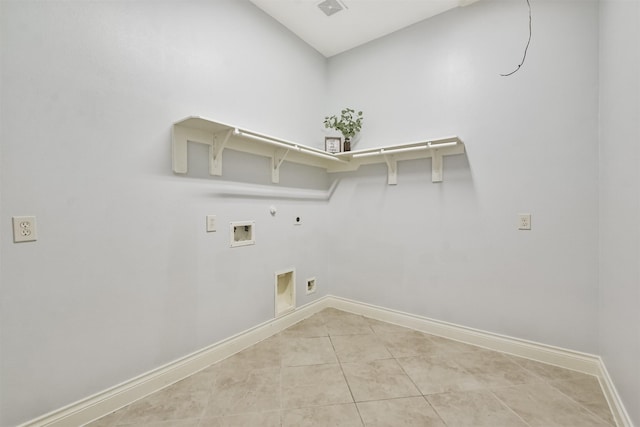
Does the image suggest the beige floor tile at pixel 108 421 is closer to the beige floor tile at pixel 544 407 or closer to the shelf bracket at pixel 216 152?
the shelf bracket at pixel 216 152

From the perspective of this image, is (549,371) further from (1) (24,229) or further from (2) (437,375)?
(1) (24,229)

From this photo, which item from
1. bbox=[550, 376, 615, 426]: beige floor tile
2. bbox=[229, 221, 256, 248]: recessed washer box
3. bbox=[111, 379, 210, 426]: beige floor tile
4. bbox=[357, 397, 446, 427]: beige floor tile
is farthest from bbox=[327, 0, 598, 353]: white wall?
bbox=[111, 379, 210, 426]: beige floor tile

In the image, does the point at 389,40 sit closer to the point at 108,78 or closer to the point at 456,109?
the point at 456,109

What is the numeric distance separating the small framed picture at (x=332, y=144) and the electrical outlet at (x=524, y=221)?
169 cm

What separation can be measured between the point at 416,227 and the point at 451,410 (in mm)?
A: 1392

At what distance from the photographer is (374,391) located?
5.22 ft

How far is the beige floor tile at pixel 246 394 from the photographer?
1.45 m

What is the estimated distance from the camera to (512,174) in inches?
78.3

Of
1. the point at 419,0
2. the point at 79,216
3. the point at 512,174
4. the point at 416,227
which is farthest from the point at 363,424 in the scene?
the point at 419,0

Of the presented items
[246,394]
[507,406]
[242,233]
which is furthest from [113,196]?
[507,406]

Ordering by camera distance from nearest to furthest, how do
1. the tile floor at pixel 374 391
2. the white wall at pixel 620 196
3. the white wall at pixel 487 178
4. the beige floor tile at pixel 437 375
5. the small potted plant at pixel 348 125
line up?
the white wall at pixel 620 196, the tile floor at pixel 374 391, the beige floor tile at pixel 437 375, the white wall at pixel 487 178, the small potted plant at pixel 348 125

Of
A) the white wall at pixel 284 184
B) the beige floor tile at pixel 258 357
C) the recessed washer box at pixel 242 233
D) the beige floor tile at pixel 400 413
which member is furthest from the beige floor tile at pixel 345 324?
the recessed washer box at pixel 242 233

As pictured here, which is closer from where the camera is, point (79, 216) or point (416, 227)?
point (79, 216)

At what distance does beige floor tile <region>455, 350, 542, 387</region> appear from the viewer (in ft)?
5.49
